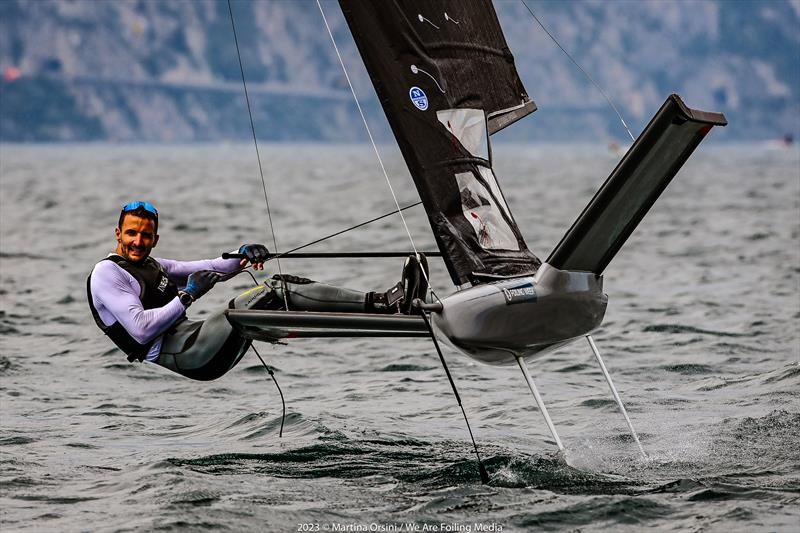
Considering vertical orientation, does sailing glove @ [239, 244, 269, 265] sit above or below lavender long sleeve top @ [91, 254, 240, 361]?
above

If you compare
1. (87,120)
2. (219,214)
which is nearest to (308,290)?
(219,214)

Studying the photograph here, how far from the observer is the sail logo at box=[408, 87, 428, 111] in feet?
21.5

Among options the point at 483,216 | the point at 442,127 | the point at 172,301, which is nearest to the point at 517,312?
the point at 483,216

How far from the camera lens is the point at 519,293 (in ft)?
20.0

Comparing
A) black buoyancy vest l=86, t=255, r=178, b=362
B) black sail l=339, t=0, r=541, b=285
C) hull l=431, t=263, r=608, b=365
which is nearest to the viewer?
hull l=431, t=263, r=608, b=365

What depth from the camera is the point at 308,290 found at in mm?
6828

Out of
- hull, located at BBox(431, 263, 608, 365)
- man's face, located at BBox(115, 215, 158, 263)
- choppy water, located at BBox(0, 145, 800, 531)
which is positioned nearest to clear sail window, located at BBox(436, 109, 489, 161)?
hull, located at BBox(431, 263, 608, 365)

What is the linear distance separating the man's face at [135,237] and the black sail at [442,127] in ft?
5.26

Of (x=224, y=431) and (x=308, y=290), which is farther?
(x=224, y=431)

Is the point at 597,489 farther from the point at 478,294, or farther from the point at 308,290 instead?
the point at 308,290

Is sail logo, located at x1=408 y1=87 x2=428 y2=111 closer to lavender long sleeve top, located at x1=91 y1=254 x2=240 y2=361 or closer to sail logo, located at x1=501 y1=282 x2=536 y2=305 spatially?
sail logo, located at x1=501 y1=282 x2=536 y2=305

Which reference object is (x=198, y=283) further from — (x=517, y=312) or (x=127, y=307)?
(x=517, y=312)

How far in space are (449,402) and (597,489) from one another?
2.72 meters

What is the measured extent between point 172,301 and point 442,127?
71.7 inches
